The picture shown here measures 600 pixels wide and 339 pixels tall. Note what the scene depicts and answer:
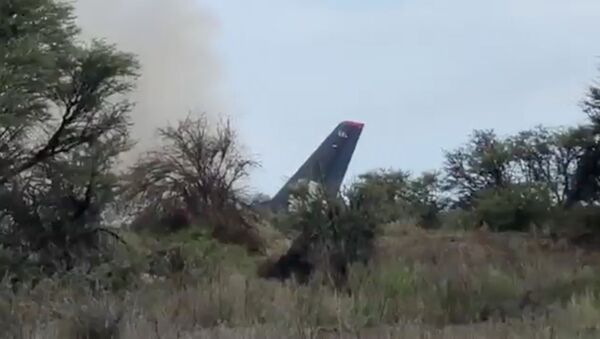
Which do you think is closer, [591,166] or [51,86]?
[51,86]

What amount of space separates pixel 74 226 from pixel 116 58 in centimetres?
821

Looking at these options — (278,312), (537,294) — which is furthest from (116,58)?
(278,312)

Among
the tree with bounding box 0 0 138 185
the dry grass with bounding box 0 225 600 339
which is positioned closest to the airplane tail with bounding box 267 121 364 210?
the tree with bounding box 0 0 138 185

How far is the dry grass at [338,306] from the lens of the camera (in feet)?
40.6

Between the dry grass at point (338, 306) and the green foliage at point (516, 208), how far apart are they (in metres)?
17.7

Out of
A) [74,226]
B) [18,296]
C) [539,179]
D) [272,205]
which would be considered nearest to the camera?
[18,296]

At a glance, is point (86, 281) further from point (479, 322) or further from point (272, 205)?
point (272, 205)

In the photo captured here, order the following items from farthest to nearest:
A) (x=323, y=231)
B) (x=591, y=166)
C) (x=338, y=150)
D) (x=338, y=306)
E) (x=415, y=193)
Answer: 1. (x=415, y=193)
2. (x=338, y=150)
3. (x=591, y=166)
4. (x=323, y=231)
5. (x=338, y=306)

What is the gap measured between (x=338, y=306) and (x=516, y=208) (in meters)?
28.8

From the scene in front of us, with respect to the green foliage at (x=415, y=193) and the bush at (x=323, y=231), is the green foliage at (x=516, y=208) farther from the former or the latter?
the bush at (x=323, y=231)

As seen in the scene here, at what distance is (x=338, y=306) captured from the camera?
49.8 ft

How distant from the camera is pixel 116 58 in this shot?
33.8 metres

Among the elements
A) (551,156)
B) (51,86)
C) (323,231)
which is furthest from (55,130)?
(551,156)

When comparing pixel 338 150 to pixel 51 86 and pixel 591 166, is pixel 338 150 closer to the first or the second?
pixel 591 166
